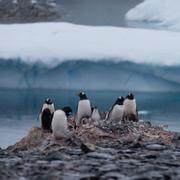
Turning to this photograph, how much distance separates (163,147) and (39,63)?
5668mm

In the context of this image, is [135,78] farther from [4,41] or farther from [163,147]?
[163,147]

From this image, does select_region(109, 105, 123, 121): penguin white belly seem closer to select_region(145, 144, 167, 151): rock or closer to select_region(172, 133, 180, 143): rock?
select_region(172, 133, 180, 143): rock

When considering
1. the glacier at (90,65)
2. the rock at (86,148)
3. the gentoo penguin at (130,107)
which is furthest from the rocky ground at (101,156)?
the glacier at (90,65)

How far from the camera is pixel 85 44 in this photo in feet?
36.0

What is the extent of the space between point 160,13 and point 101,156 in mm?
14082

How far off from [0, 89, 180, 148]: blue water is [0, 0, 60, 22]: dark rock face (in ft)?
28.3

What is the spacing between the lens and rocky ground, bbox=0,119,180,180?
3840mm

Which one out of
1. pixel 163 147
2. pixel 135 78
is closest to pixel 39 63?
pixel 135 78

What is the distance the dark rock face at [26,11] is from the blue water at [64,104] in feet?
28.3

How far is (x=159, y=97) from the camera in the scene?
10336mm

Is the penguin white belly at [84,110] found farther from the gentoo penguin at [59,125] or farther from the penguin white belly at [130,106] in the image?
the gentoo penguin at [59,125]

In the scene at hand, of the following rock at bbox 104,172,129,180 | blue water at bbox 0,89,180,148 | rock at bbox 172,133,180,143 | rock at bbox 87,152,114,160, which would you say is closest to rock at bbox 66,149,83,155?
rock at bbox 87,152,114,160

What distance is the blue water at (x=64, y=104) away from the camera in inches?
341

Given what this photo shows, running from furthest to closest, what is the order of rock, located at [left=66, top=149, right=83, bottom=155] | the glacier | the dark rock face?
the dark rock face → the glacier → rock, located at [left=66, top=149, right=83, bottom=155]
